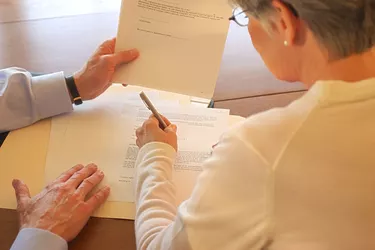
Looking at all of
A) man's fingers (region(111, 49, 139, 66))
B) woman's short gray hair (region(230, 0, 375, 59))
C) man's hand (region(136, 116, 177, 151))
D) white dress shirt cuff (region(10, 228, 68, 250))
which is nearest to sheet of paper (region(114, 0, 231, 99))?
man's fingers (region(111, 49, 139, 66))

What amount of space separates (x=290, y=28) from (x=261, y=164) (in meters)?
0.17

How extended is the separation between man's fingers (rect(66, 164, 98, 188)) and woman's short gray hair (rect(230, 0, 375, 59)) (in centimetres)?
54

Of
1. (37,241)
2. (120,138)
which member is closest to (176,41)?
(120,138)

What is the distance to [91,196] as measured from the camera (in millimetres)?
1003

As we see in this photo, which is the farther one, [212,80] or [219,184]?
[212,80]

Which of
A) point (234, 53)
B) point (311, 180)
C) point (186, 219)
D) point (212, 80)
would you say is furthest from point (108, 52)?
point (311, 180)

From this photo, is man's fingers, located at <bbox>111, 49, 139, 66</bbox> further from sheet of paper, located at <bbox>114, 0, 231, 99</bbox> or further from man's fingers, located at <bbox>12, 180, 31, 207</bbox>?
man's fingers, located at <bbox>12, 180, 31, 207</bbox>

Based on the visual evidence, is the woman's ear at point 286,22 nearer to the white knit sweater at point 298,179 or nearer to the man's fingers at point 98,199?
the white knit sweater at point 298,179

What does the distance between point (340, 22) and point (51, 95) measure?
2.40ft

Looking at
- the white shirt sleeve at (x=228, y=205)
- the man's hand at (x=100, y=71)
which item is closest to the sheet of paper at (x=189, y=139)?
the man's hand at (x=100, y=71)

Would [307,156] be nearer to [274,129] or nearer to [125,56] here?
[274,129]

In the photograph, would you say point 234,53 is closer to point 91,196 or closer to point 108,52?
point 108,52

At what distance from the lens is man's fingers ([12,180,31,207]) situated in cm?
98

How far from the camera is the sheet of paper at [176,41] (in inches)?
43.9
